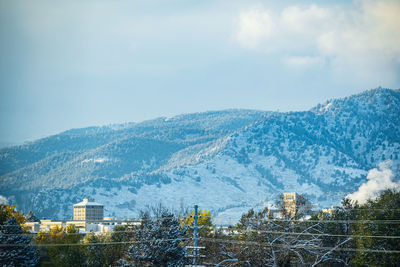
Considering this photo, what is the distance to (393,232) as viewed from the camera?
83625 mm

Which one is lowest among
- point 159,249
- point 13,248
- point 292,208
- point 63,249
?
point 159,249

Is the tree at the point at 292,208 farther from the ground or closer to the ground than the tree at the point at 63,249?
farther from the ground

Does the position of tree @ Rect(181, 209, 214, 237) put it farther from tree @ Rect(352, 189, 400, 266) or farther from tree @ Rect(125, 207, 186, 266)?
tree @ Rect(352, 189, 400, 266)

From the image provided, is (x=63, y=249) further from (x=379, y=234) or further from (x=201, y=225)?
(x=379, y=234)

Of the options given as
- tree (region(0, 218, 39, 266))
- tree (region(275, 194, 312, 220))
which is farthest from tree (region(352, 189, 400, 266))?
tree (region(0, 218, 39, 266))

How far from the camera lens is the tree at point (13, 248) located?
91.4 m

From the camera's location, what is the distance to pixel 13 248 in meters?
94.2

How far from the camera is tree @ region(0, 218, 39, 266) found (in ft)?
300

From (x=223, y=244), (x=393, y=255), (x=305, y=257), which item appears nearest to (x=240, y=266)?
(x=223, y=244)

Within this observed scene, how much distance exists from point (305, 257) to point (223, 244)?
9998mm

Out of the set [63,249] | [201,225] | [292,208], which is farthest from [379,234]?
[292,208]

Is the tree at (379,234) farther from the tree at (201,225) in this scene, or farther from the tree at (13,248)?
the tree at (13,248)

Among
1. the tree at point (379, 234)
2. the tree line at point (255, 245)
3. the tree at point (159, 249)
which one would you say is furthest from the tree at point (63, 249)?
the tree at point (379, 234)

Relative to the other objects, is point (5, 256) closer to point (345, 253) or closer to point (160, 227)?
point (160, 227)
